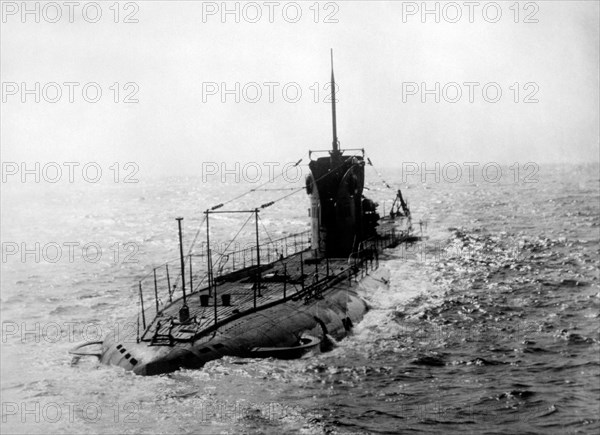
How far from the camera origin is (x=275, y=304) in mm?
25875

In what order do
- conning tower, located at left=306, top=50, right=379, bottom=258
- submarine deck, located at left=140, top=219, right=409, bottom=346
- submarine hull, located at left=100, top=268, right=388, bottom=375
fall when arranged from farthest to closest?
conning tower, located at left=306, top=50, right=379, bottom=258 < submarine deck, located at left=140, top=219, right=409, bottom=346 < submarine hull, located at left=100, top=268, right=388, bottom=375

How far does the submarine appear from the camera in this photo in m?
21.6

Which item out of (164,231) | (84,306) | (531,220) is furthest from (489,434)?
(164,231)

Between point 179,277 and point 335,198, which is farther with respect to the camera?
point 179,277

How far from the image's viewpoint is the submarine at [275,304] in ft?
70.7

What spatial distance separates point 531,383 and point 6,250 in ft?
183

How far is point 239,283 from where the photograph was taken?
1194 inches

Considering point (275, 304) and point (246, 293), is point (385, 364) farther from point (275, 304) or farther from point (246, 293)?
point (246, 293)
